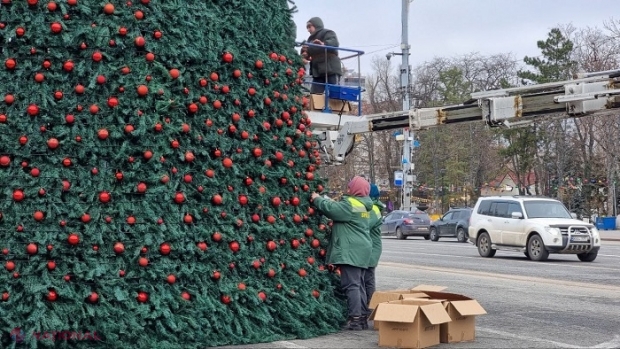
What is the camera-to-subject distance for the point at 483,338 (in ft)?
29.7

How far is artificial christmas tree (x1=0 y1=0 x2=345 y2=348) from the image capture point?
7254 mm

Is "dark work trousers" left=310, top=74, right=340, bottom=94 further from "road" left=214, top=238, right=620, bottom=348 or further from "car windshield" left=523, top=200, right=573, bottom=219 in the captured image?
"car windshield" left=523, top=200, right=573, bottom=219

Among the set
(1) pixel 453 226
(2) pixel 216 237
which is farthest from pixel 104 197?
(1) pixel 453 226

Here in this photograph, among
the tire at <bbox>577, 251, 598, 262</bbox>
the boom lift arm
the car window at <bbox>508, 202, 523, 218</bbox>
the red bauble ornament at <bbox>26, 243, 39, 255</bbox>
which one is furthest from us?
the car window at <bbox>508, 202, 523, 218</bbox>

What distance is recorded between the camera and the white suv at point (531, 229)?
21.8 meters

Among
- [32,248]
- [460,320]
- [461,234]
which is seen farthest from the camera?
[461,234]

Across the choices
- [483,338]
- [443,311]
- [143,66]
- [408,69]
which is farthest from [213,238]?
[408,69]

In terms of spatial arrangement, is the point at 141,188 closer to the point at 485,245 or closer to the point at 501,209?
the point at 501,209

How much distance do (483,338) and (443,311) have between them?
1.05 m

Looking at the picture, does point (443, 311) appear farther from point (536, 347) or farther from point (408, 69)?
point (408, 69)

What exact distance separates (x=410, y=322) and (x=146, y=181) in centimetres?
276

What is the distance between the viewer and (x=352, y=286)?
904cm

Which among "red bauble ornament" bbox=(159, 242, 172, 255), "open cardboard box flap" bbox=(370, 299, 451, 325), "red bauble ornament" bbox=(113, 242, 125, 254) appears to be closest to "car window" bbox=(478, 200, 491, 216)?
"open cardboard box flap" bbox=(370, 299, 451, 325)

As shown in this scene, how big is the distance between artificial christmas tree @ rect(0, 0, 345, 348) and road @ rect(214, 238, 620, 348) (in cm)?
82
